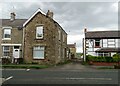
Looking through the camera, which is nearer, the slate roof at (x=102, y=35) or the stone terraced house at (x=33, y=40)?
the stone terraced house at (x=33, y=40)

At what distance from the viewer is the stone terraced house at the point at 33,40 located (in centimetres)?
3322

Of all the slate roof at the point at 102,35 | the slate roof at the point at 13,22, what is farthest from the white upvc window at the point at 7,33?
the slate roof at the point at 102,35

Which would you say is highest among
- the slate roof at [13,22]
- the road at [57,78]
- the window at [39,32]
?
the slate roof at [13,22]

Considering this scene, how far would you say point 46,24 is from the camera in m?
33.6

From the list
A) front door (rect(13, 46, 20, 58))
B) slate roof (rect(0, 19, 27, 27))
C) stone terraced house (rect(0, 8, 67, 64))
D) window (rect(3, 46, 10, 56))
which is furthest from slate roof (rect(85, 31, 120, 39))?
window (rect(3, 46, 10, 56))

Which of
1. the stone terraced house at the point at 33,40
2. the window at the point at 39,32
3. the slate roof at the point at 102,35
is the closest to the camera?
the stone terraced house at the point at 33,40

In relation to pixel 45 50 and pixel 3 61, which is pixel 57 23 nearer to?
pixel 45 50

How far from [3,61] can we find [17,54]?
2479 mm

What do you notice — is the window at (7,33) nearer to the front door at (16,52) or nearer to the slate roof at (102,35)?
the front door at (16,52)

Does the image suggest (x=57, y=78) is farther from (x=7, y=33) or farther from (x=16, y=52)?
(x=7, y=33)

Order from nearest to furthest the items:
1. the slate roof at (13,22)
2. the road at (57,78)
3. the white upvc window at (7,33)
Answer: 1. the road at (57,78)
2. the white upvc window at (7,33)
3. the slate roof at (13,22)

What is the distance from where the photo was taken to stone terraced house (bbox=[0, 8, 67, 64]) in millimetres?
33219

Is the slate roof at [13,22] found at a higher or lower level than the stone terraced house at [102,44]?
higher

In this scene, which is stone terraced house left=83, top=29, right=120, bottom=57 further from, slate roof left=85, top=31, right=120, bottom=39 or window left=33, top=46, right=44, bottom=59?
window left=33, top=46, right=44, bottom=59
